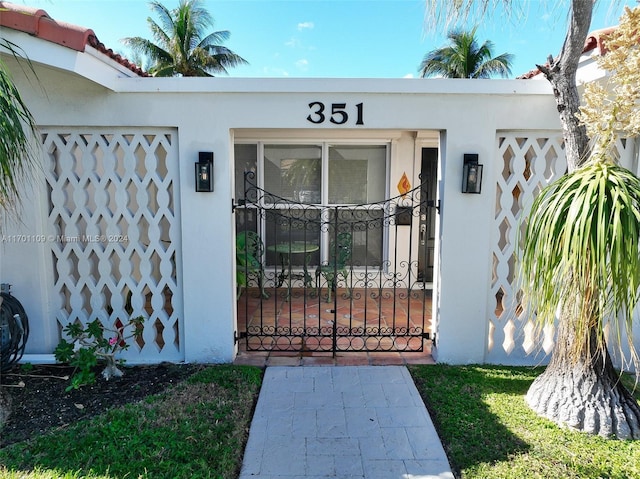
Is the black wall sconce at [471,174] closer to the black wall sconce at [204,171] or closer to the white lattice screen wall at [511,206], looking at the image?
the white lattice screen wall at [511,206]

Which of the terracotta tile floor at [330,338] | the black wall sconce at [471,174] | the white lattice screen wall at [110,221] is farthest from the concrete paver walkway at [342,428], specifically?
the black wall sconce at [471,174]

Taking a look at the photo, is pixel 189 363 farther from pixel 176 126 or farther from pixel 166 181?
pixel 176 126

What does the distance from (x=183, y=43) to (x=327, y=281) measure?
54.2 feet

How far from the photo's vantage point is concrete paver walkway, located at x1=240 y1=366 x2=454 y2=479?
8.46ft

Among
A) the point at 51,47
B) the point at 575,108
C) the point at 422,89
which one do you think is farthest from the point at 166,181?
the point at 575,108

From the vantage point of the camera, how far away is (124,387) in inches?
139

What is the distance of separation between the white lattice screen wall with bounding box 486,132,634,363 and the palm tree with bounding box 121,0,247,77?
→ 17175 mm

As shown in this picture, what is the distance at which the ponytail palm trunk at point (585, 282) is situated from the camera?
2.47 meters

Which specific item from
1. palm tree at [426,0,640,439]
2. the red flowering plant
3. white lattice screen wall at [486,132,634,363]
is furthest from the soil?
palm tree at [426,0,640,439]

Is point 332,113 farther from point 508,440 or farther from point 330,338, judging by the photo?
point 508,440

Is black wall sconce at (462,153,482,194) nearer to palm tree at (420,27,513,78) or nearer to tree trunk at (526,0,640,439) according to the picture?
tree trunk at (526,0,640,439)

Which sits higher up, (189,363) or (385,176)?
(385,176)

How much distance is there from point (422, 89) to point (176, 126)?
242 cm

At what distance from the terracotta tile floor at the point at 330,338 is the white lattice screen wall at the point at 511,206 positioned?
0.75 metres
